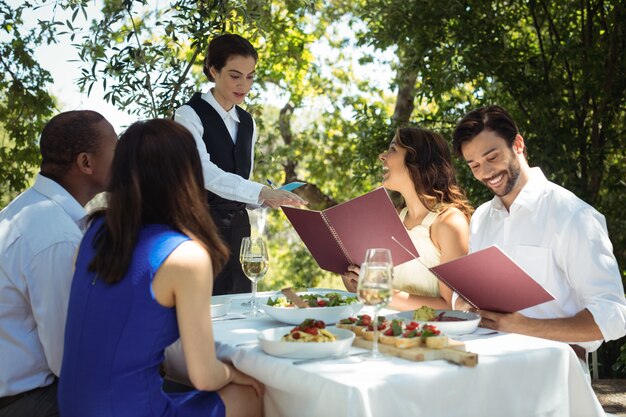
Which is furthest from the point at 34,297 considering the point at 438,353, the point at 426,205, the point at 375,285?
the point at 426,205

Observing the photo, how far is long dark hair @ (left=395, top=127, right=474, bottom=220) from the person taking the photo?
3.50 metres

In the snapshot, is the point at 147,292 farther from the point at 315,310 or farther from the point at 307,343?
the point at 315,310

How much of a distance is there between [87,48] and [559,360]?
13.2 ft

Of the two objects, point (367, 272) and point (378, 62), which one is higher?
point (378, 62)

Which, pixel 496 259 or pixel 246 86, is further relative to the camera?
pixel 246 86

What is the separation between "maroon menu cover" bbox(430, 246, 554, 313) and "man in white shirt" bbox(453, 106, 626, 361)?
67mm

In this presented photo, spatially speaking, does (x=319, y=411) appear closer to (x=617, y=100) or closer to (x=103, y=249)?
(x=103, y=249)

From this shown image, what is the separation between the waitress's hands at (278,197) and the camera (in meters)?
3.47

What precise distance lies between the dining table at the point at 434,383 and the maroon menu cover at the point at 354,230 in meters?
0.65

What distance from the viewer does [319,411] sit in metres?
1.69

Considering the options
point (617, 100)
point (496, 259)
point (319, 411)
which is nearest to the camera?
point (319, 411)

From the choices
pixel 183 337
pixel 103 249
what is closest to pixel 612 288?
pixel 183 337

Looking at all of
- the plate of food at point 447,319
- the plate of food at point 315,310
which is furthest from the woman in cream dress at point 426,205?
the plate of food at point 447,319

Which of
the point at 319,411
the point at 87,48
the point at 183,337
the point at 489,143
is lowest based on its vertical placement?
the point at 319,411
